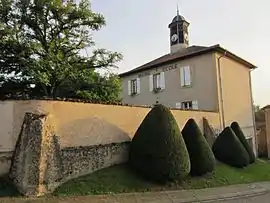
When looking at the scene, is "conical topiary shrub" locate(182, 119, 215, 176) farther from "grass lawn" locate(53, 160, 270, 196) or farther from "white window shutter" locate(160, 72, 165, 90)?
"white window shutter" locate(160, 72, 165, 90)

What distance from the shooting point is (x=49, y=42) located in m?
16.9

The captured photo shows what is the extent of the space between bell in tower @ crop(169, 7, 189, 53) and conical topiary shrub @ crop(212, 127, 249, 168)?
12.5m

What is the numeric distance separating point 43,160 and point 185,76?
15.5 metres

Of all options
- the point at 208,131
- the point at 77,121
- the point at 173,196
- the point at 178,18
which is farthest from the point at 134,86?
the point at 173,196

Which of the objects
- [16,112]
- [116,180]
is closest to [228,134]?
[116,180]

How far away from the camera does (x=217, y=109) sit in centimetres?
2223

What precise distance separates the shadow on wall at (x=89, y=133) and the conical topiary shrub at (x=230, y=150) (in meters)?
5.86

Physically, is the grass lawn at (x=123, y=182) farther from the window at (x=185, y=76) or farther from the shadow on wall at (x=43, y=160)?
the window at (x=185, y=76)

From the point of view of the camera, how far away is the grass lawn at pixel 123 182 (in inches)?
440

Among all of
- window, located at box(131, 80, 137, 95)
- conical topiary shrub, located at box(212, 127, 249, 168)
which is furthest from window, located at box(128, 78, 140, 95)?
conical topiary shrub, located at box(212, 127, 249, 168)

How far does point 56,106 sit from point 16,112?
146 cm

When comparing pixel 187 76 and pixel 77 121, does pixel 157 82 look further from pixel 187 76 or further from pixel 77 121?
pixel 77 121

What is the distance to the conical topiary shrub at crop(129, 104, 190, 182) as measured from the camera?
1247 cm

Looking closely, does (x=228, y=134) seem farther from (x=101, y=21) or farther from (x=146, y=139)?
(x=101, y=21)
